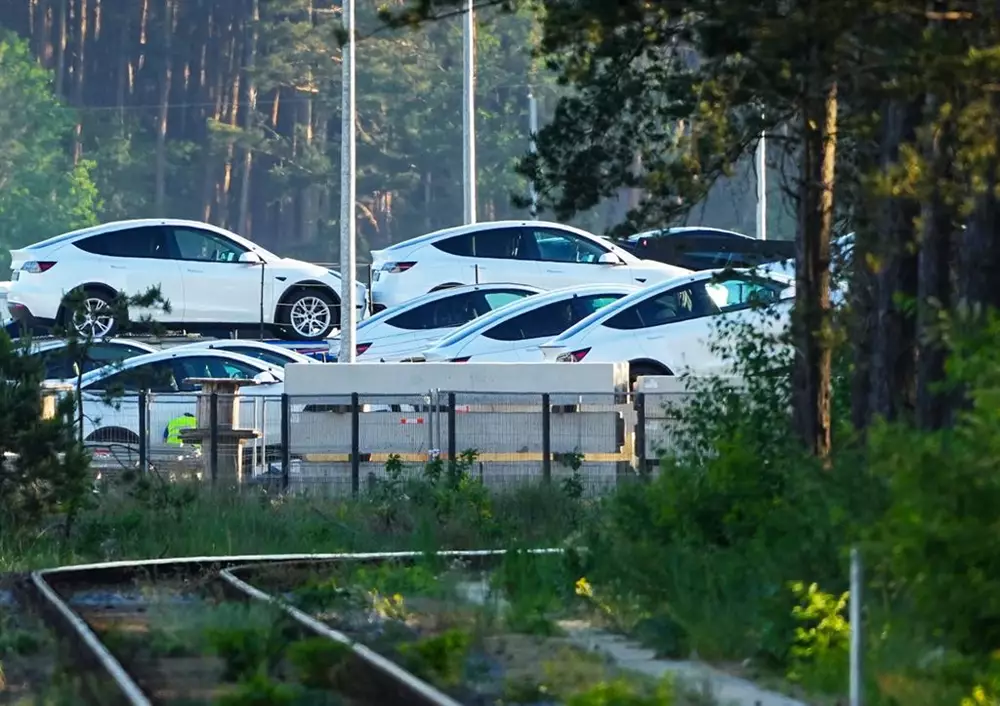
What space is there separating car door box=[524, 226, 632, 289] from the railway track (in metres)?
17.7

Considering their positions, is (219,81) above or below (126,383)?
above

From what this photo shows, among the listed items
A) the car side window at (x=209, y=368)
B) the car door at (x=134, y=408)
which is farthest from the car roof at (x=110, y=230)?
the car door at (x=134, y=408)

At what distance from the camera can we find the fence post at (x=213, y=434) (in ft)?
70.0

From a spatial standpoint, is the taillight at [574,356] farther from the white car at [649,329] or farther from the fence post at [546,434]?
the fence post at [546,434]

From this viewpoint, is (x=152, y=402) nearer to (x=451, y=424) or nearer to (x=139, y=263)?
(x=451, y=424)

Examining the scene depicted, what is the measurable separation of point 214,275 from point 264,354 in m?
3.08

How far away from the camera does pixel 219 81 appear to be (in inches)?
3214

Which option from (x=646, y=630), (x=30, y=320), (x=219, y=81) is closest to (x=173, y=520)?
(x=646, y=630)

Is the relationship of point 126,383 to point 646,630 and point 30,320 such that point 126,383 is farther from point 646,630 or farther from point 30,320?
point 646,630

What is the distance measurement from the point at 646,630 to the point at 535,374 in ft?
37.1

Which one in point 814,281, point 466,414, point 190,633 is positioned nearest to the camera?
point 190,633

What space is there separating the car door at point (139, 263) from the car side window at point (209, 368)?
11.5ft

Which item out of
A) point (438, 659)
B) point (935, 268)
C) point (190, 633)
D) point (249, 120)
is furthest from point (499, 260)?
point (249, 120)

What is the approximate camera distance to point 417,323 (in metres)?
A: 29.4
